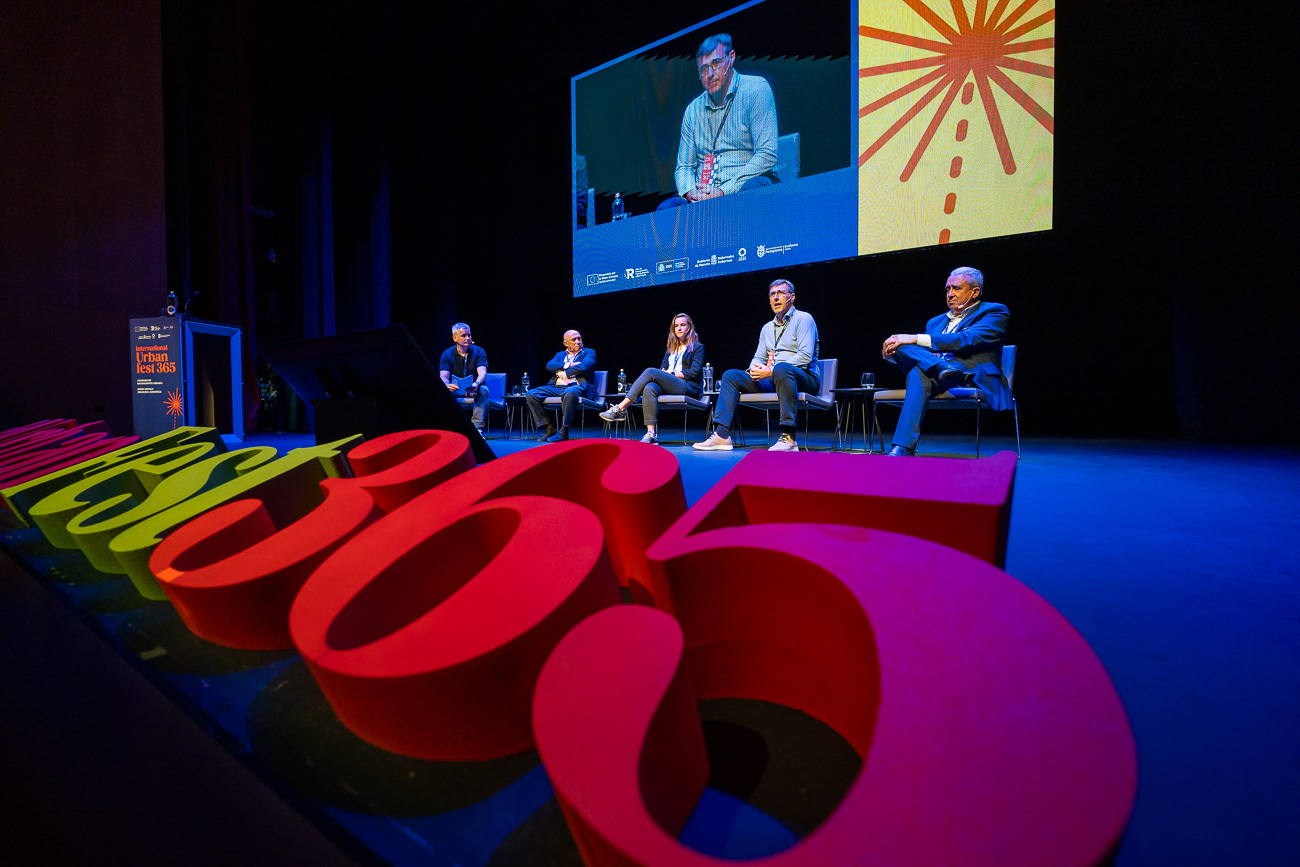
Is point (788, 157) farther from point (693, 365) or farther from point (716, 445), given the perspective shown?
point (716, 445)

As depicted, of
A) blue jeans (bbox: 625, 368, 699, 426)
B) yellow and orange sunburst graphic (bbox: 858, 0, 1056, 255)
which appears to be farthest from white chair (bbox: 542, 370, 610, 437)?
yellow and orange sunburst graphic (bbox: 858, 0, 1056, 255)

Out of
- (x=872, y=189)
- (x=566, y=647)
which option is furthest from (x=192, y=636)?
(x=872, y=189)

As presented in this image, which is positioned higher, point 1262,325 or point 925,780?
point 1262,325

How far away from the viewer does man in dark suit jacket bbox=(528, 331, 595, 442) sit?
17.7 ft

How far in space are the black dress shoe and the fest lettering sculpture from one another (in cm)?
261

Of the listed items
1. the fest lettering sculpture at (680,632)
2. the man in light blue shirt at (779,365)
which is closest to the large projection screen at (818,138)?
the man in light blue shirt at (779,365)

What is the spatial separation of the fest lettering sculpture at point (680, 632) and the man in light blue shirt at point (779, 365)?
3053 millimetres

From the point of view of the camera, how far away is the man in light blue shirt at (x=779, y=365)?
13.6ft

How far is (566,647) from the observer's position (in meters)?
0.60

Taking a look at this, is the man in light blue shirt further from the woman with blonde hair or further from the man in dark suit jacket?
the man in dark suit jacket

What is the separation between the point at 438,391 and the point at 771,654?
173 centimetres

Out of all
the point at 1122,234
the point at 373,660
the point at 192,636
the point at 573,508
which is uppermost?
the point at 1122,234

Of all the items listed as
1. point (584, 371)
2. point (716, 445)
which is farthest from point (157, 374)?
point (716, 445)

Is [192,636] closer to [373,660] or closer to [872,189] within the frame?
[373,660]
